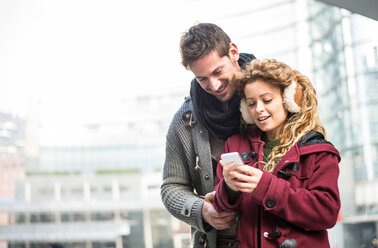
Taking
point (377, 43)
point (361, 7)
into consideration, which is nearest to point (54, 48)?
point (377, 43)

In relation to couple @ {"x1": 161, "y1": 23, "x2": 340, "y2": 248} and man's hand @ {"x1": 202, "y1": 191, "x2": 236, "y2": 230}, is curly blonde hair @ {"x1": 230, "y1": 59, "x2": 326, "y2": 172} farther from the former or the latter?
man's hand @ {"x1": 202, "y1": 191, "x2": 236, "y2": 230}

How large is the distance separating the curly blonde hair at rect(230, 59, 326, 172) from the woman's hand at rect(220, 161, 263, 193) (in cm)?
12

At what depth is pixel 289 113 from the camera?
129 centimetres

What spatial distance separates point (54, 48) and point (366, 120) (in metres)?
4.34

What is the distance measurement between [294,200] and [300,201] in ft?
0.05

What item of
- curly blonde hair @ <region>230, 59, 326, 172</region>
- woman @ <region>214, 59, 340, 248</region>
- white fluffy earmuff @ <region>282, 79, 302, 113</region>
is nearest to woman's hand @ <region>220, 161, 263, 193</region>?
woman @ <region>214, 59, 340, 248</region>

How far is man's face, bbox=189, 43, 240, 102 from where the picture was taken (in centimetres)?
148

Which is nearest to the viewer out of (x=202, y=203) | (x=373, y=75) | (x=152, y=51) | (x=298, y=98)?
(x=298, y=98)

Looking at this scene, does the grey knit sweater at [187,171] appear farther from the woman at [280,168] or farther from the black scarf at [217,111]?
the woman at [280,168]

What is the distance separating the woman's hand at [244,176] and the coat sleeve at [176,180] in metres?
0.40

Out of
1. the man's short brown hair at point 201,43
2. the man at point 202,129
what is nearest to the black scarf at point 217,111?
the man at point 202,129

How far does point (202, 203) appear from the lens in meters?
1.44

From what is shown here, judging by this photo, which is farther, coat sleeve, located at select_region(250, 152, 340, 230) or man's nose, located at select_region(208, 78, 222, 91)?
man's nose, located at select_region(208, 78, 222, 91)

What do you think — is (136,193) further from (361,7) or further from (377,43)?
(361,7)
